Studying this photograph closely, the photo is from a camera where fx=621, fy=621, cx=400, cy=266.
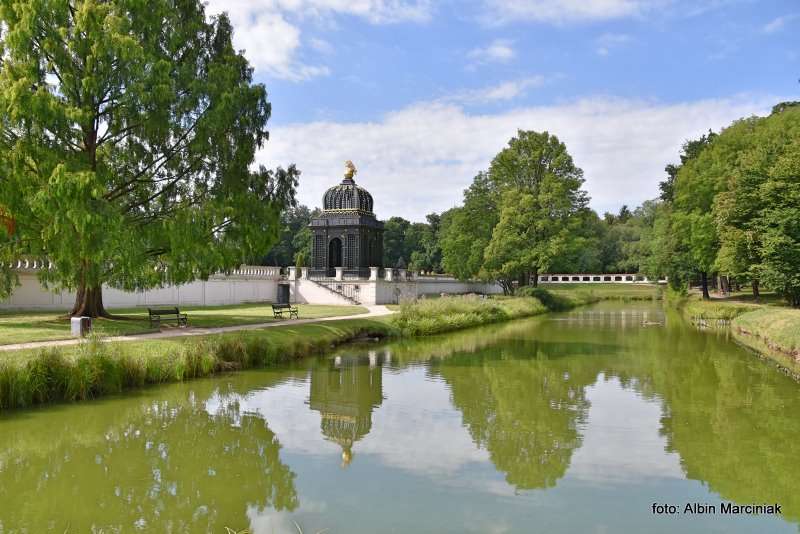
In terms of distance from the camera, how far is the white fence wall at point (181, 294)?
28.5 m

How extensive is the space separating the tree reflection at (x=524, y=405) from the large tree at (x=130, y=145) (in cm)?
845

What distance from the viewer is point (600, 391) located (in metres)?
15.1

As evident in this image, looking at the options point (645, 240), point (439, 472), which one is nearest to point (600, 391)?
point (439, 472)

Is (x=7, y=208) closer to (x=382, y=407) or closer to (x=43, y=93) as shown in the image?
(x=43, y=93)

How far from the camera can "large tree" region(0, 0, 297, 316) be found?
52.1 feet

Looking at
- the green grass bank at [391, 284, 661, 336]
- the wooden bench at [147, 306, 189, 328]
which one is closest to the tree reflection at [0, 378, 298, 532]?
the wooden bench at [147, 306, 189, 328]

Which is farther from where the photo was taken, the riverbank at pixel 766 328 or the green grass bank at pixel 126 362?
the riverbank at pixel 766 328

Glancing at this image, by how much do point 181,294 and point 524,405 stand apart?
89.3 feet

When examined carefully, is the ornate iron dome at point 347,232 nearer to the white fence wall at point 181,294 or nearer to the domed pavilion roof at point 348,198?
the domed pavilion roof at point 348,198

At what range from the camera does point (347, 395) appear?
1430 centimetres

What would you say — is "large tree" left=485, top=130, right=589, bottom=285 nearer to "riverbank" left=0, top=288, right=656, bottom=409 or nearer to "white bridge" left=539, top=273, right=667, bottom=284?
"riverbank" left=0, top=288, right=656, bottom=409

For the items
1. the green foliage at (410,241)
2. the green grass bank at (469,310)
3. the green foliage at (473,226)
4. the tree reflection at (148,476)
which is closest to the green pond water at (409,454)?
the tree reflection at (148,476)

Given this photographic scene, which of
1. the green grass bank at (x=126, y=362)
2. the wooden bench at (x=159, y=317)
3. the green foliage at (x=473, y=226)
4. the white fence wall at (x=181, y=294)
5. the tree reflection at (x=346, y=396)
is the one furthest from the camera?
the green foliage at (x=473, y=226)

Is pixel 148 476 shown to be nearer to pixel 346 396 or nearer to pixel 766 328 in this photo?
pixel 346 396
